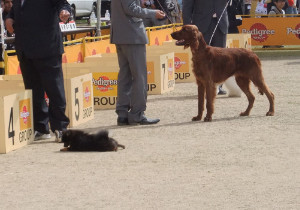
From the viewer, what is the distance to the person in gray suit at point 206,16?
1227 cm

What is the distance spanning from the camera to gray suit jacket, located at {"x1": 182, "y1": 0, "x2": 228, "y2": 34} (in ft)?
40.3

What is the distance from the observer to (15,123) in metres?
8.38

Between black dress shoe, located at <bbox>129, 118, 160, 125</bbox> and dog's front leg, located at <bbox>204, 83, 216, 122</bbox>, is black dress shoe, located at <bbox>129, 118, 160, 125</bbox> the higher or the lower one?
the lower one

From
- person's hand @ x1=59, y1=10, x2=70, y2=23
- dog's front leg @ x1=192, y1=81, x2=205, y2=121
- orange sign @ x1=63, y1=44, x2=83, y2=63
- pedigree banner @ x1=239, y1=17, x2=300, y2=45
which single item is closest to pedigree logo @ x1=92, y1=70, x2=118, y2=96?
orange sign @ x1=63, y1=44, x2=83, y2=63

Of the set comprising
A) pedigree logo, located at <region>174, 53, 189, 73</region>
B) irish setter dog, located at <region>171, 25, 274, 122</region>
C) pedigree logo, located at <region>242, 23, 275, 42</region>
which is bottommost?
pedigree logo, located at <region>242, 23, 275, 42</region>

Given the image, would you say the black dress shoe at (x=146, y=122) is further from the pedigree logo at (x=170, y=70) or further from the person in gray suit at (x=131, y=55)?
the pedigree logo at (x=170, y=70)

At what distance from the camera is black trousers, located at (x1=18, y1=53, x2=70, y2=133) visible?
867 cm

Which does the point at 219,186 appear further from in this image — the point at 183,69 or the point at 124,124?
the point at 183,69

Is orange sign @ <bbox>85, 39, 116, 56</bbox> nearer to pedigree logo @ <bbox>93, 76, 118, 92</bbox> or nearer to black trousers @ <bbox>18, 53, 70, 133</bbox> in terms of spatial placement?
pedigree logo @ <bbox>93, 76, 118, 92</bbox>

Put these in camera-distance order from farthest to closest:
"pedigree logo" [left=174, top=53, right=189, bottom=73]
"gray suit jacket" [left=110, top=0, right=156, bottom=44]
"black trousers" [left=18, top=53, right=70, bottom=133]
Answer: "pedigree logo" [left=174, top=53, right=189, bottom=73]
"gray suit jacket" [left=110, top=0, right=156, bottom=44]
"black trousers" [left=18, top=53, right=70, bottom=133]

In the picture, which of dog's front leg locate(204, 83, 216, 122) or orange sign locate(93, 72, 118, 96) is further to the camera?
orange sign locate(93, 72, 118, 96)

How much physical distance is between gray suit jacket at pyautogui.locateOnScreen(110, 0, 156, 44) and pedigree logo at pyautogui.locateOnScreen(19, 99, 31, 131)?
1.51 metres

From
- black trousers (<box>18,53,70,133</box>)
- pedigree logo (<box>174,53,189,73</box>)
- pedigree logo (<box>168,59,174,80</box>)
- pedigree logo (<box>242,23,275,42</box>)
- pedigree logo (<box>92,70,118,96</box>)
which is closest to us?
black trousers (<box>18,53,70,133</box>)

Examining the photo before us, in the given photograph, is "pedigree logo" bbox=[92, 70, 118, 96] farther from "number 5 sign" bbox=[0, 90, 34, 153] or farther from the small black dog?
the small black dog
